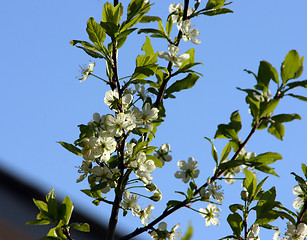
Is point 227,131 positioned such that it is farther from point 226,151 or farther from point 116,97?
point 116,97

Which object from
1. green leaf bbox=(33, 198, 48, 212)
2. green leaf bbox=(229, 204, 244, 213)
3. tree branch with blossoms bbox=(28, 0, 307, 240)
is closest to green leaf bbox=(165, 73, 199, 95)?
tree branch with blossoms bbox=(28, 0, 307, 240)

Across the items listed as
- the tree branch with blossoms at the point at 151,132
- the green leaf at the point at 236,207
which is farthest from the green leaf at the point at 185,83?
the green leaf at the point at 236,207

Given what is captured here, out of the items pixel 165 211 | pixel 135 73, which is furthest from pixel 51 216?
pixel 135 73

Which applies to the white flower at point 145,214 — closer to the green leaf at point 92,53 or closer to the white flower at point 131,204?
the white flower at point 131,204

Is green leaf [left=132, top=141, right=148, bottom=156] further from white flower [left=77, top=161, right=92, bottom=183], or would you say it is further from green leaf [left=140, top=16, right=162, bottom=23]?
green leaf [left=140, top=16, right=162, bottom=23]

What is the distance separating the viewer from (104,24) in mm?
1206

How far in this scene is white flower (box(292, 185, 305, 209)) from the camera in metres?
1.45

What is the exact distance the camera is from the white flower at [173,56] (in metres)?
1.30

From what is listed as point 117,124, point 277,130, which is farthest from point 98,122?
point 277,130

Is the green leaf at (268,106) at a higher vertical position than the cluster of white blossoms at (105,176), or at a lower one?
higher

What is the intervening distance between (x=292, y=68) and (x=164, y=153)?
48 cm

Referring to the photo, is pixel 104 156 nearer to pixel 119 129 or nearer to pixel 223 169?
pixel 119 129

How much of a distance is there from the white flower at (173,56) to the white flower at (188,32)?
6 centimetres

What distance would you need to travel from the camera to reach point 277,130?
1284 millimetres
